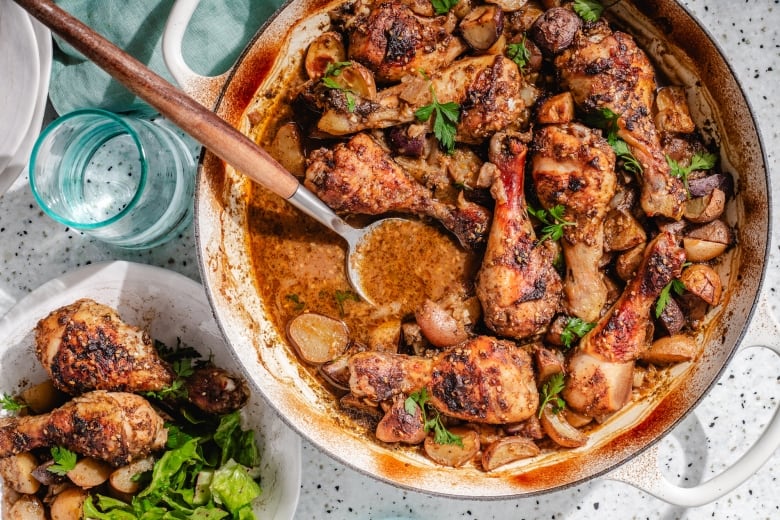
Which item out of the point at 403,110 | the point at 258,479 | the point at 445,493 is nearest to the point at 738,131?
the point at 403,110

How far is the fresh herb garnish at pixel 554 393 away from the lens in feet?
8.02

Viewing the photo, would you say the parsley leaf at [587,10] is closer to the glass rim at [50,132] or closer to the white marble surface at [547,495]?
the white marble surface at [547,495]

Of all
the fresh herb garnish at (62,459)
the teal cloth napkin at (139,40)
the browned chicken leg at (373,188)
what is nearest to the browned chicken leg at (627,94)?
the browned chicken leg at (373,188)

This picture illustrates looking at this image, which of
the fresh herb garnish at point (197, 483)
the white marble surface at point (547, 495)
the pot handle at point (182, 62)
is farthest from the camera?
the white marble surface at point (547, 495)

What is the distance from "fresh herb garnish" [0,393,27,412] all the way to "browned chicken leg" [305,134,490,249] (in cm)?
133

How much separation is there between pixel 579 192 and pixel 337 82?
873 millimetres

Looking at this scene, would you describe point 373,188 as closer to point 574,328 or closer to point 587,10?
point 574,328

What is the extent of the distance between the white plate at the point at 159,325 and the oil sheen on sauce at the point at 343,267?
10.2 inches

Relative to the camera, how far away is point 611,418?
2.56m

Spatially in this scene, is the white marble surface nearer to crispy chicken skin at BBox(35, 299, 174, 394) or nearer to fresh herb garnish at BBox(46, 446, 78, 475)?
crispy chicken skin at BBox(35, 299, 174, 394)

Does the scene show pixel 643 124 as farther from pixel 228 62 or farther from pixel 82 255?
pixel 82 255

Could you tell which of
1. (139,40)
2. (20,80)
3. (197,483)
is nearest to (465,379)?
(197,483)

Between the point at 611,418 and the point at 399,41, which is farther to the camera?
the point at 611,418

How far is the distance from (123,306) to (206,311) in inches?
12.7
